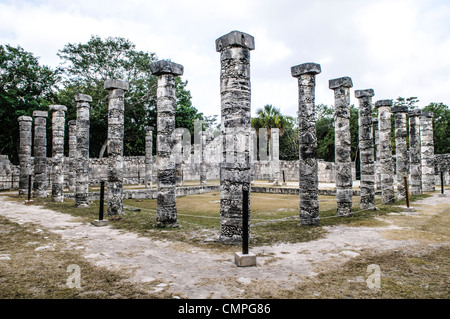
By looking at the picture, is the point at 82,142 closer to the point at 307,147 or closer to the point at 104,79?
→ the point at 307,147

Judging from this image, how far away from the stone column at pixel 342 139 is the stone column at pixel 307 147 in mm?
1435

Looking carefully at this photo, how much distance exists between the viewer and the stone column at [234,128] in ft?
19.6

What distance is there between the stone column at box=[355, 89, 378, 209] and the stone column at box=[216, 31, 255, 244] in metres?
5.97

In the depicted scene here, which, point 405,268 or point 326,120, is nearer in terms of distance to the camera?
point 405,268

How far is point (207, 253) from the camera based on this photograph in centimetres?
512

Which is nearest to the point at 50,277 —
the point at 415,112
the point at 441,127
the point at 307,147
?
the point at 307,147

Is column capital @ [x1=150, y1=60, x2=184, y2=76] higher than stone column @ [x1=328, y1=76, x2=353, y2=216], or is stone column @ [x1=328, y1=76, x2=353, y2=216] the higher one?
column capital @ [x1=150, y1=60, x2=184, y2=76]

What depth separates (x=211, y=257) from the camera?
488 cm

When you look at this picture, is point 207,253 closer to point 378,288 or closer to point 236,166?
point 236,166

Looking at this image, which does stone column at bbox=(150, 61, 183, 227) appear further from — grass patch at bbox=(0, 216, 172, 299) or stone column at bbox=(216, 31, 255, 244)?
grass patch at bbox=(0, 216, 172, 299)

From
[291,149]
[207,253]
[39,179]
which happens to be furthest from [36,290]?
[291,149]

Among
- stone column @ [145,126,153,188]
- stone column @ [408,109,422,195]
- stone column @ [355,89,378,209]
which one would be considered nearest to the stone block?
stone column @ [355,89,378,209]

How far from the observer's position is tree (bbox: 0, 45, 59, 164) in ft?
72.4

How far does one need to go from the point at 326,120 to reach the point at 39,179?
29.3 m
